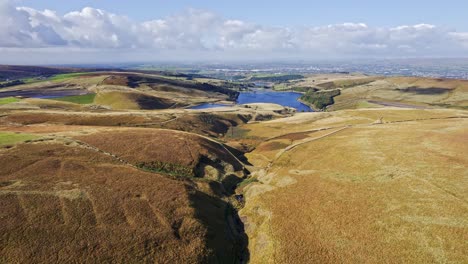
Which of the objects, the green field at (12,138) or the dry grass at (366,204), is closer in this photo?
the dry grass at (366,204)

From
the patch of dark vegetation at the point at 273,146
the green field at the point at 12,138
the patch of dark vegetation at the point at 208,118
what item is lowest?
the patch of dark vegetation at the point at 208,118

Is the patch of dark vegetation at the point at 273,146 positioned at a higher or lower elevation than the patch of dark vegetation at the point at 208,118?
higher

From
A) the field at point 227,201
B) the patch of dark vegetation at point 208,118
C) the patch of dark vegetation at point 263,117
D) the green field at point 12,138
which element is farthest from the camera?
the patch of dark vegetation at point 263,117

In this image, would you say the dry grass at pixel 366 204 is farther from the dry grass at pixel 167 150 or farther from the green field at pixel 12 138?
the green field at pixel 12 138

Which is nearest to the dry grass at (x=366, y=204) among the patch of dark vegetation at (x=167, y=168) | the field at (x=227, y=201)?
the field at (x=227, y=201)

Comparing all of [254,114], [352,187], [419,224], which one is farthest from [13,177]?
[254,114]
